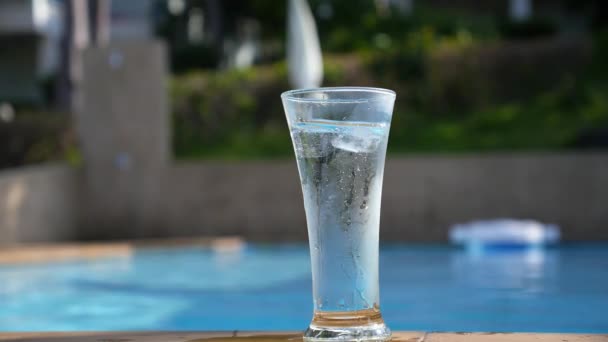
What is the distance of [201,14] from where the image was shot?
72.5ft

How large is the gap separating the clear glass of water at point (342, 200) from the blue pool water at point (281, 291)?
1.98 m

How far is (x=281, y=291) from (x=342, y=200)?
11.8 feet

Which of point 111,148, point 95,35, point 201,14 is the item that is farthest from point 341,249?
point 201,14

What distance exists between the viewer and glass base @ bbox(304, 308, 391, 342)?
71.1 inches

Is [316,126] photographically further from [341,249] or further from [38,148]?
[38,148]

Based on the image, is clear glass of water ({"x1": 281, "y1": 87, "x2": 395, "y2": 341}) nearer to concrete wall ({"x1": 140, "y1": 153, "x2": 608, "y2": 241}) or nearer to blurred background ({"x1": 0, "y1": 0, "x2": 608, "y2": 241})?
blurred background ({"x1": 0, "y1": 0, "x2": 608, "y2": 241})

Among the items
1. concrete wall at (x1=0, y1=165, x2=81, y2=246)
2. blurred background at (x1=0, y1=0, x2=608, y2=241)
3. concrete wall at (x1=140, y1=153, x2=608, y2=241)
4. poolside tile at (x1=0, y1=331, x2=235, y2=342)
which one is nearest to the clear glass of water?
poolside tile at (x1=0, y1=331, x2=235, y2=342)

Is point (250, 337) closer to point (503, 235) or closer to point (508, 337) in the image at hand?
point (508, 337)

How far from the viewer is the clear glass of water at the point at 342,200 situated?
1817mm

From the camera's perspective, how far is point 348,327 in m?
1.81

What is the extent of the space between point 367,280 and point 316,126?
1.14ft

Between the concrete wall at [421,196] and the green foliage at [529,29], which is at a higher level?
the green foliage at [529,29]

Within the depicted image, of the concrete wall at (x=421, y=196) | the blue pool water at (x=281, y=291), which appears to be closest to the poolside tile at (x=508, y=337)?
the blue pool water at (x=281, y=291)

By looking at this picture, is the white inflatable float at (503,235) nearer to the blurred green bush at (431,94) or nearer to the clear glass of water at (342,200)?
the blurred green bush at (431,94)
